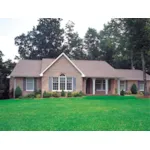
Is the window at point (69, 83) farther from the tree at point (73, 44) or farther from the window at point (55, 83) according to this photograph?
the tree at point (73, 44)

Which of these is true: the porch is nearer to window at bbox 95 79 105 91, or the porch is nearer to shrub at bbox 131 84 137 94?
window at bbox 95 79 105 91

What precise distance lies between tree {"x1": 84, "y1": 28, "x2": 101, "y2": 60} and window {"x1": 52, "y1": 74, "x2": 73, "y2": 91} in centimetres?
86

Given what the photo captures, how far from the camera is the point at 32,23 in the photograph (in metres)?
7.20

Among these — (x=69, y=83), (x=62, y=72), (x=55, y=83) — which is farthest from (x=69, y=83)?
(x=62, y=72)

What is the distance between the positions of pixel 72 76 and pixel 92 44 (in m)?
1.08

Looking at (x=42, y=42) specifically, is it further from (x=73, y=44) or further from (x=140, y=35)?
(x=140, y=35)

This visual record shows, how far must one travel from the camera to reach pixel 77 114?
7.17 meters

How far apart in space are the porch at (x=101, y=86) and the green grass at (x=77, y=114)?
20cm

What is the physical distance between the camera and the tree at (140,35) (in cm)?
757

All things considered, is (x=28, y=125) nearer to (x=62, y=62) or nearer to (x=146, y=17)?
(x=62, y=62)

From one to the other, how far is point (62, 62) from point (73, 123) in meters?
1.80

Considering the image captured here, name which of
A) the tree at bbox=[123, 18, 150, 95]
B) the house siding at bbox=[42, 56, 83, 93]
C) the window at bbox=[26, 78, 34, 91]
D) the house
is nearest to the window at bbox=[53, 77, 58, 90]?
the house
